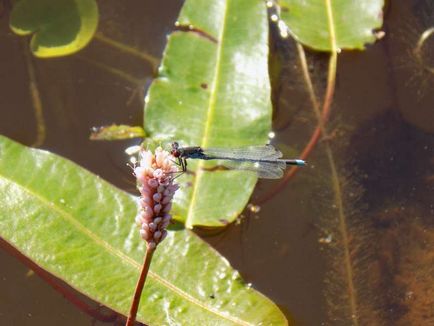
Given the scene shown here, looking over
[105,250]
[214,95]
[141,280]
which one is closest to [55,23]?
[214,95]

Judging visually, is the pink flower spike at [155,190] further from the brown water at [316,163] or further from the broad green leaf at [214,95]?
the brown water at [316,163]

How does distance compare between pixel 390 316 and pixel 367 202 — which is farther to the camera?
pixel 367 202

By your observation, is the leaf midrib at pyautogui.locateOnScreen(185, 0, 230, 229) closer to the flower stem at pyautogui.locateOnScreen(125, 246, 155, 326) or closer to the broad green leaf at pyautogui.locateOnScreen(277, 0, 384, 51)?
the broad green leaf at pyautogui.locateOnScreen(277, 0, 384, 51)

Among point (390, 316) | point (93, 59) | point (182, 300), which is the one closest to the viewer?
point (182, 300)

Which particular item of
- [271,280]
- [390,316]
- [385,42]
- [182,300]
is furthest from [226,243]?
[385,42]

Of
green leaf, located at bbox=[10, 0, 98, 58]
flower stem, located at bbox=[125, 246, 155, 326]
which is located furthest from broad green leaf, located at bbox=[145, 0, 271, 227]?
flower stem, located at bbox=[125, 246, 155, 326]

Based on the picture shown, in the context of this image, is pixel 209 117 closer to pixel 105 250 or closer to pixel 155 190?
pixel 105 250

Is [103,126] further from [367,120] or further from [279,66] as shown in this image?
[367,120]
